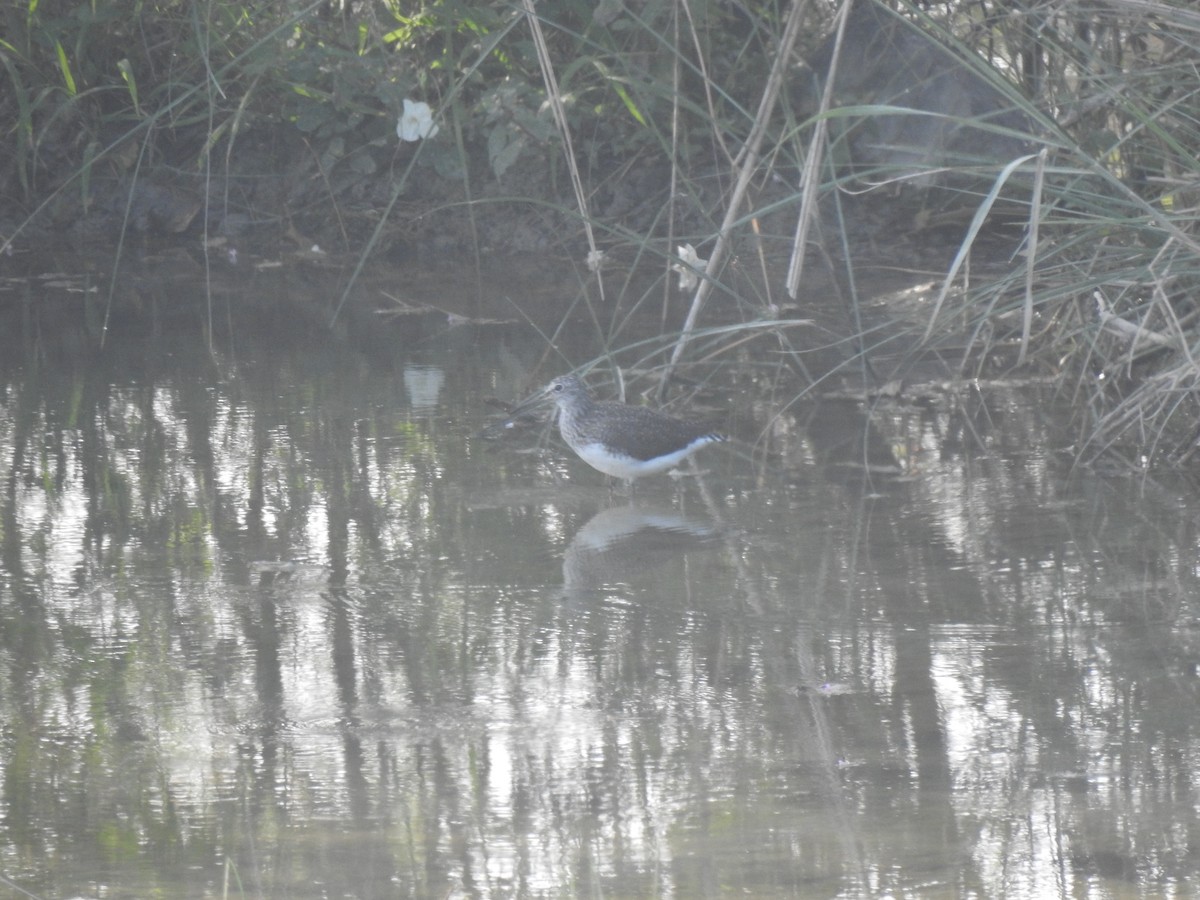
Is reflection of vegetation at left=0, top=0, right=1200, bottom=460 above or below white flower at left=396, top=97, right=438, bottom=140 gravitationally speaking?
above

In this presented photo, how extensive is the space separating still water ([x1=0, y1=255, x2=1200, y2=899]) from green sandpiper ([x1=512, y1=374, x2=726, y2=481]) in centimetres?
13

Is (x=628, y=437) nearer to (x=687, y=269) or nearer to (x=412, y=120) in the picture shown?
(x=687, y=269)

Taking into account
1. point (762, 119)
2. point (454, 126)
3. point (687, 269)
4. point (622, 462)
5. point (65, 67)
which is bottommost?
point (622, 462)

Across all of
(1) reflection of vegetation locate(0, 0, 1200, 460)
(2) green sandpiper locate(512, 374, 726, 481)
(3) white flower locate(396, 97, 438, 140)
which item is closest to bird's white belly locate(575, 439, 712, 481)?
(2) green sandpiper locate(512, 374, 726, 481)

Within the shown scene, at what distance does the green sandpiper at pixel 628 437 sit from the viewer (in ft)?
19.0

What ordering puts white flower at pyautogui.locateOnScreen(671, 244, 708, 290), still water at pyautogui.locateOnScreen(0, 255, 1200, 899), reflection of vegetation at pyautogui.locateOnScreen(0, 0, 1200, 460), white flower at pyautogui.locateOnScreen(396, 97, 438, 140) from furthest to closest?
reflection of vegetation at pyautogui.locateOnScreen(0, 0, 1200, 460), white flower at pyautogui.locateOnScreen(396, 97, 438, 140), white flower at pyautogui.locateOnScreen(671, 244, 708, 290), still water at pyautogui.locateOnScreen(0, 255, 1200, 899)

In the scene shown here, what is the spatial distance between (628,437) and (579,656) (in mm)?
1622

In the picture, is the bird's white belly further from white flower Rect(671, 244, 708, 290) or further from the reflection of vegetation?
the reflection of vegetation

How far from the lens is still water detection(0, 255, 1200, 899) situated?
3.22 m

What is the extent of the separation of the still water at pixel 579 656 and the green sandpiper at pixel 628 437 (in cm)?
13

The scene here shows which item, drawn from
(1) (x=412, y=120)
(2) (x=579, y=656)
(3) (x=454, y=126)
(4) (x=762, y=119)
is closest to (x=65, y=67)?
(1) (x=412, y=120)

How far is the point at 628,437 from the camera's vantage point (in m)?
5.77

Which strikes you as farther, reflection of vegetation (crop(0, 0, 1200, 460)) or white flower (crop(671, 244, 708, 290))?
reflection of vegetation (crop(0, 0, 1200, 460))

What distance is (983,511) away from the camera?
5371mm
